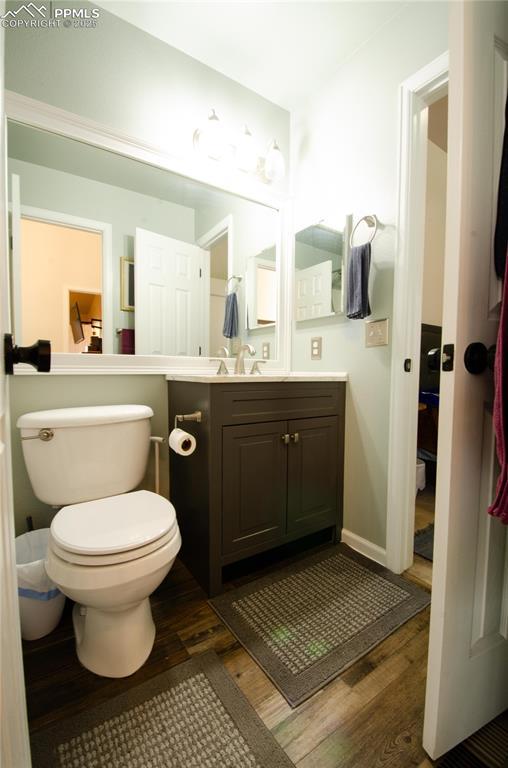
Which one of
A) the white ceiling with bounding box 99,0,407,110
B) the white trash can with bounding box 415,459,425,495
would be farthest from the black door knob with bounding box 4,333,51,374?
the white trash can with bounding box 415,459,425,495

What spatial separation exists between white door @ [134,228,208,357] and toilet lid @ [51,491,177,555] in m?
0.74

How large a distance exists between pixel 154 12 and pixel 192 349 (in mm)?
1519

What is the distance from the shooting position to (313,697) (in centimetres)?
90

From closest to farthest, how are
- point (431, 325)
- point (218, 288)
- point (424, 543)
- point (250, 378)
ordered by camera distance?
point (250, 378)
point (424, 543)
point (218, 288)
point (431, 325)

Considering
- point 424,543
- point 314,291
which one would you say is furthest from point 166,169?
point 424,543

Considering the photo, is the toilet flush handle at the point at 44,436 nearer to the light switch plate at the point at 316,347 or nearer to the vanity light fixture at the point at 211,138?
the light switch plate at the point at 316,347

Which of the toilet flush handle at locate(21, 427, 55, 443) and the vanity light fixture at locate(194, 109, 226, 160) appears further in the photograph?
the vanity light fixture at locate(194, 109, 226, 160)

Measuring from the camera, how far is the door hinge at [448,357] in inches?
26.2

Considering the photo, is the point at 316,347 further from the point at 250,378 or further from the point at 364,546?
the point at 364,546

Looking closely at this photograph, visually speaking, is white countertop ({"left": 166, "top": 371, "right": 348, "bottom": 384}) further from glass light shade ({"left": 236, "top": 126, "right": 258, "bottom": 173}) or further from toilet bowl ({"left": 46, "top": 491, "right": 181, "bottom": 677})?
glass light shade ({"left": 236, "top": 126, "right": 258, "bottom": 173})

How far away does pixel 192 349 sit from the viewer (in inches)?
67.5

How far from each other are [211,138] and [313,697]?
2343 millimetres

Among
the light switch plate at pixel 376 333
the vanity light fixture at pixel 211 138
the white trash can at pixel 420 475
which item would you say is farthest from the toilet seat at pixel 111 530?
the white trash can at pixel 420 475

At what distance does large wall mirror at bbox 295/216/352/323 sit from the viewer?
1718mm
